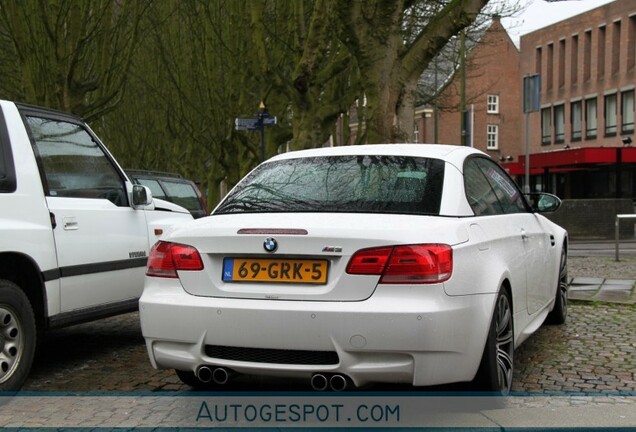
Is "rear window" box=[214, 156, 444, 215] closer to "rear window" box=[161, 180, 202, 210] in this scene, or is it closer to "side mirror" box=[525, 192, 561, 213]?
"side mirror" box=[525, 192, 561, 213]

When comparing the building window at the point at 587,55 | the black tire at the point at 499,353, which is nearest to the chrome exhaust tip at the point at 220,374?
the black tire at the point at 499,353

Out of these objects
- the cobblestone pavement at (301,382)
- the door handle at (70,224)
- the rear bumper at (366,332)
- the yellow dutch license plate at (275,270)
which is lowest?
the cobblestone pavement at (301,382)

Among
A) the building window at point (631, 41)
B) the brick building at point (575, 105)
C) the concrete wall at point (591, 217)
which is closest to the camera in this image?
the concrete wall at point (591, 217)

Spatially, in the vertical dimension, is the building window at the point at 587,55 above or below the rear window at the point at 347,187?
above

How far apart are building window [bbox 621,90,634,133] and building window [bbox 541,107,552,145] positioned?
8.63m

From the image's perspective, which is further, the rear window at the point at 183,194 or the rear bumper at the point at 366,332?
the rear window at the point at 183,194

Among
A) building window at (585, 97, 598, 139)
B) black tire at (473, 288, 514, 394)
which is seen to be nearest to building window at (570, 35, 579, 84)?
building window at (585, 97, 598, 139)

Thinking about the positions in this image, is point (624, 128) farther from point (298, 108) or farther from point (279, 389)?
point (279, 389)

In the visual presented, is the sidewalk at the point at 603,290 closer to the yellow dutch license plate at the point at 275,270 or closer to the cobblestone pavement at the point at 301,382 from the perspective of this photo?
the cobblestone pavement at the point at 301,382

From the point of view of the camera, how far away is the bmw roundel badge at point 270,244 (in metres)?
4.07

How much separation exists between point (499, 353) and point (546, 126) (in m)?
53.6

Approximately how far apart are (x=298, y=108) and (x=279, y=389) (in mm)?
13676

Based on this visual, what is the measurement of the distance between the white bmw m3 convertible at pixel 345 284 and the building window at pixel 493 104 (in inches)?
2444

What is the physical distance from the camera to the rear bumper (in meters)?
3.84
